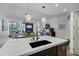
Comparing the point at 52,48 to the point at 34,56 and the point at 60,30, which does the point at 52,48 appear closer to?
the point at 60,30

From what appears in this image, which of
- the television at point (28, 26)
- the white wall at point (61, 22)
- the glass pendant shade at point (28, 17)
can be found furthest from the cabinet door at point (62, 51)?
the glass pendant shade at point (28, 17)

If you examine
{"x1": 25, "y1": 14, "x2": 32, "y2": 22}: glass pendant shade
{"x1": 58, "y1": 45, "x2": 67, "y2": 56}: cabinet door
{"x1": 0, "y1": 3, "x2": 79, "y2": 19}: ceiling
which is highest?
{"x1": 0, "y1": 3, "x2": 79, "y2": 19}: ceiling

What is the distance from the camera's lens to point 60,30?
5.28 ft

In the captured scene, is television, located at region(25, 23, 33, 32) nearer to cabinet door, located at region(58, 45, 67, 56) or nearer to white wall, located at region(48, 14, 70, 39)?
white wall, located at region(48, 14, 70, 39)

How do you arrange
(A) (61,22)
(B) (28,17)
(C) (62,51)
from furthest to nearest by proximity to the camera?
(C) (62,51)
(A) (61,22)
(B) (28,17)

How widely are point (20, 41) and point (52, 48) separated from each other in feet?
2.21

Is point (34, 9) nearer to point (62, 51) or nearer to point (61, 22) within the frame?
point (61, 22)

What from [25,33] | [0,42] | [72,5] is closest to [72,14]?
[72,5]

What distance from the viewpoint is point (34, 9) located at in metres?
1.48

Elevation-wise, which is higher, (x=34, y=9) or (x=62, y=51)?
(x=34, y=9)

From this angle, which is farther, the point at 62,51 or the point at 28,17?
the point at 62,51

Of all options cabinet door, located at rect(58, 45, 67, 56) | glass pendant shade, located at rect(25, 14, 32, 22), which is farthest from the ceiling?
cabinet door, located at rect(58, 45, 67, 56)

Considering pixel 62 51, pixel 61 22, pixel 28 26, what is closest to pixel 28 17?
pixel 28 26

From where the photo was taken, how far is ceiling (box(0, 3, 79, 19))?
1.37 meters
